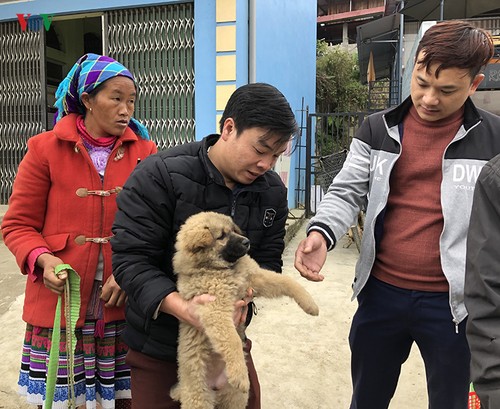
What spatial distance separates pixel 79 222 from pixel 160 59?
5.30m

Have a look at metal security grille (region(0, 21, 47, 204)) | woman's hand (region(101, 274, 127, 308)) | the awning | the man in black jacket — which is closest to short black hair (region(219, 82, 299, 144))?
the man in black jacket

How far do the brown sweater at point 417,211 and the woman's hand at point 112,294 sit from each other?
48.1 inches

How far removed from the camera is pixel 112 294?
2.00 metres

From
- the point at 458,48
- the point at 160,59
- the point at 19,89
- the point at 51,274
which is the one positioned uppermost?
the point at 160,59

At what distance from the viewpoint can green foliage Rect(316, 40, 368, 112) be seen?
20453 millimetres

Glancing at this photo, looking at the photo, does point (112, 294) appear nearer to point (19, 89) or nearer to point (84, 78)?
point (84, 78)

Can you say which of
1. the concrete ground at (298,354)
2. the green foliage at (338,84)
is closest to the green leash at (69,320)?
the concrete ground at (298,354)

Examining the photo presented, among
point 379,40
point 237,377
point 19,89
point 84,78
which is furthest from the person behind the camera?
point 379,40

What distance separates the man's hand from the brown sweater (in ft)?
1.24

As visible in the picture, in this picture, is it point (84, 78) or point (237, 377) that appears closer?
point (237, 377)

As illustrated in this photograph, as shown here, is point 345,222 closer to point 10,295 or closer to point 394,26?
point 10,295

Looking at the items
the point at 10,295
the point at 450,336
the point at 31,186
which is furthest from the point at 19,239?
the point at 10,295

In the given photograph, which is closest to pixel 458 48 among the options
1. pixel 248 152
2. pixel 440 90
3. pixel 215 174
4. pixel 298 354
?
pixel 440 90

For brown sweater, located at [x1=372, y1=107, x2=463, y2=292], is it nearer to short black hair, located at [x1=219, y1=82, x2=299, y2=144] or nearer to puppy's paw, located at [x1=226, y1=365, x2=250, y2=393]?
short black hair, located at [x1=219, y1=82, x2=299, y2=144]
